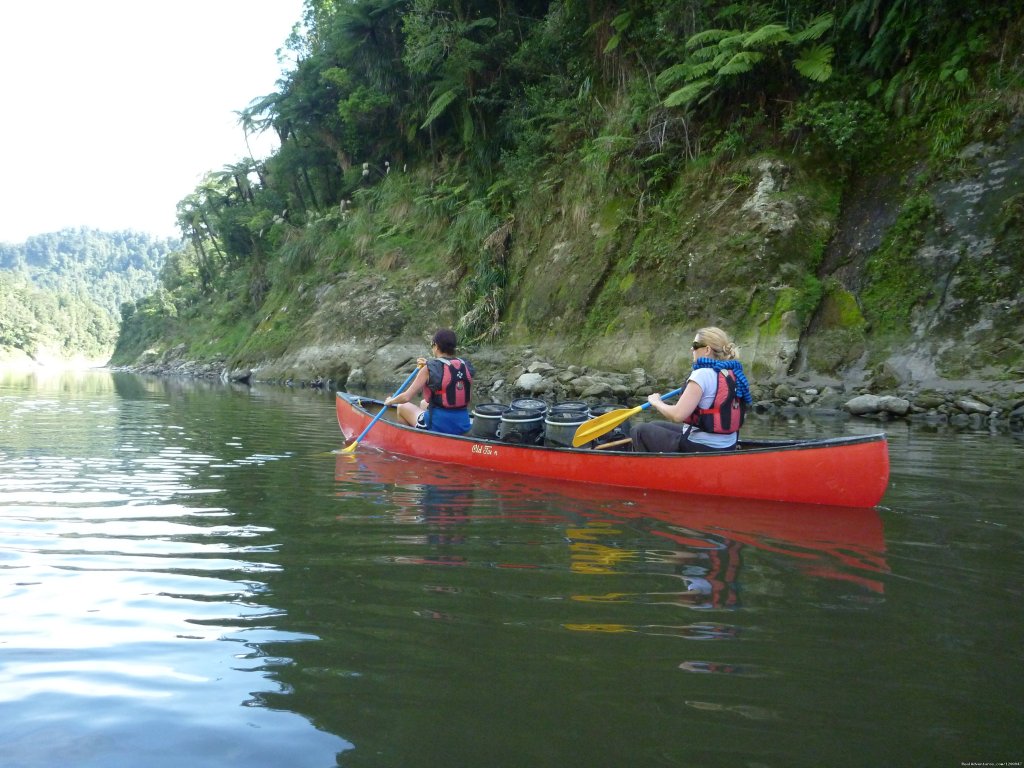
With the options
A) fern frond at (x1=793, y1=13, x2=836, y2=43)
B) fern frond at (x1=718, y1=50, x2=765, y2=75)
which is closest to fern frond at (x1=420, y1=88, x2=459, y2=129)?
fern frond at (x1=718, y1=50, x2=765, y2=75)

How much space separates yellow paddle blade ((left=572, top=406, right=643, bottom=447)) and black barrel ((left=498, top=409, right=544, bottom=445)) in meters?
0.60

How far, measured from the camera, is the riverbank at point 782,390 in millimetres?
11062

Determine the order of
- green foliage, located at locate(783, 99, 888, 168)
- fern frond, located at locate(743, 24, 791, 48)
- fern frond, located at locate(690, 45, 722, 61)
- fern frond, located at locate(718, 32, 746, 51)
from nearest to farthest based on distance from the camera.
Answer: fern frond, located at locate(743, 24, 791, 48)
fern frond, located at locate(718, 32, 746, 51)
green foliage, located at locate(783, 99, 888, 168)
fern frond, located at locate(690, 45, 722, 61)

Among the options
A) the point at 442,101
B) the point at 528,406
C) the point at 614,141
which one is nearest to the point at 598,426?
the point at 528,406

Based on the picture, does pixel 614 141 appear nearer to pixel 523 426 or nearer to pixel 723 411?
pixel 523 426

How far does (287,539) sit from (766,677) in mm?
2947

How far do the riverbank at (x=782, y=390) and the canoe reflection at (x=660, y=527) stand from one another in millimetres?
6560

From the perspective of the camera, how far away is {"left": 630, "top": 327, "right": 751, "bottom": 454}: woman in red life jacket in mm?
5957

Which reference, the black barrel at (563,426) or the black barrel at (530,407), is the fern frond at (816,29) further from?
the black barrel at (563,426)

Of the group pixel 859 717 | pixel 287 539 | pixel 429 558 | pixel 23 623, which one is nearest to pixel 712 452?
pixel 429 558

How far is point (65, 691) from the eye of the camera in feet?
8.16

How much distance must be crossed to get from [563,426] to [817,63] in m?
10.9

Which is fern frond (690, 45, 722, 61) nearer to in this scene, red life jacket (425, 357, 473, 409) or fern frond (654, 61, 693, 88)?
fern frond (654, 61, 693, 88)

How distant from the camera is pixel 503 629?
10.0 feet
